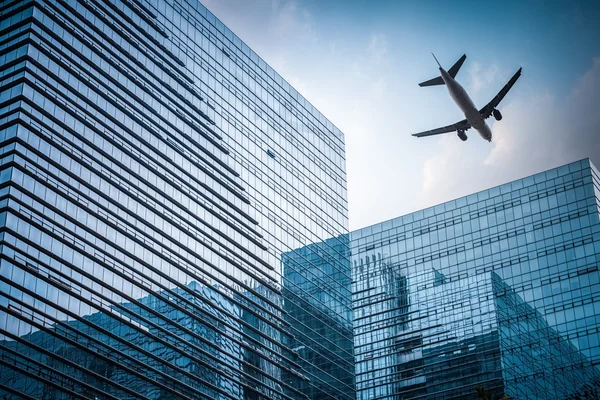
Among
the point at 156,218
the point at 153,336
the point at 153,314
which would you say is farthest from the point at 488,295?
the point at 153,336

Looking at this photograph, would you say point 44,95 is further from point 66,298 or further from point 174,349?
point 174,349

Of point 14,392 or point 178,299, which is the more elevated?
point 178,299

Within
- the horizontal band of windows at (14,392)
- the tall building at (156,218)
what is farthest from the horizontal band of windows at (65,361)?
the horizontal band of windows at (14,392)

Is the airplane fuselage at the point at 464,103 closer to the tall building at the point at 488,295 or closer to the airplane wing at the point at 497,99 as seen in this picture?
the airplane wing at the point at 497,99

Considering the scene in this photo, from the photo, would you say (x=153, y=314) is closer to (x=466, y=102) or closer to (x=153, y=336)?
(x=153, y=336)

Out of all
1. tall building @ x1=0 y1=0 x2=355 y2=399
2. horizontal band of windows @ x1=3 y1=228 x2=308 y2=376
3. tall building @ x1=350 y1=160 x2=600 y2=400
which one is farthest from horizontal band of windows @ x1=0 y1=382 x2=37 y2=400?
tall building @ x1=350 y1=160 x2=600 y2=400

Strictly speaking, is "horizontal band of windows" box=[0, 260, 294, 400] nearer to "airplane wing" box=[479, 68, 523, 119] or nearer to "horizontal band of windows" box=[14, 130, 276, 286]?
"horizontal band of windows" box=[14, 130, 276, 286]

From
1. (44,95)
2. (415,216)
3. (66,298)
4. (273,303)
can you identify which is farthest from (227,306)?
(415,216)
